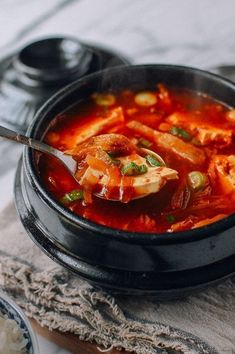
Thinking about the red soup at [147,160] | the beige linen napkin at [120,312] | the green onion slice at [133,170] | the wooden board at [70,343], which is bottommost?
the wooden board at [70,343]

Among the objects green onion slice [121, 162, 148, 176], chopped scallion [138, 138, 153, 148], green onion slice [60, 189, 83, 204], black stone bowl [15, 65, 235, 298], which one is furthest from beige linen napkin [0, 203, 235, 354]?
chopped scallion [138, 138, 153, 148]

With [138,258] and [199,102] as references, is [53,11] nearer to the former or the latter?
[199,102]

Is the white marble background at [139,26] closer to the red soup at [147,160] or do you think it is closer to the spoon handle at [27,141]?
the red soup at [147,160]

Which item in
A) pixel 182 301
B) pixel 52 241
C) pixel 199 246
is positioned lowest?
pixel 182 301

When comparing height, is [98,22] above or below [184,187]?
below

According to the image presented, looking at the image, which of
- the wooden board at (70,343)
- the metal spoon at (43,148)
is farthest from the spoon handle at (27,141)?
the wooden board at (70,343)

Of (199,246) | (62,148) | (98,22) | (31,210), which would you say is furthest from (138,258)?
(98,22)

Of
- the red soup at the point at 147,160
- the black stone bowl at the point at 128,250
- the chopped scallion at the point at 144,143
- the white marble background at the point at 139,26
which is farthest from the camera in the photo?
the white marble background at the point at 139,26

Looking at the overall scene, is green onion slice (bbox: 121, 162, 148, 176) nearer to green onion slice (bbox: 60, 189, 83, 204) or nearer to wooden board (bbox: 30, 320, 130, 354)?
green onion slice (bbox: 60, 189, 83, 204)

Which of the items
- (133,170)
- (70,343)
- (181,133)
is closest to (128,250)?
(133,170)
